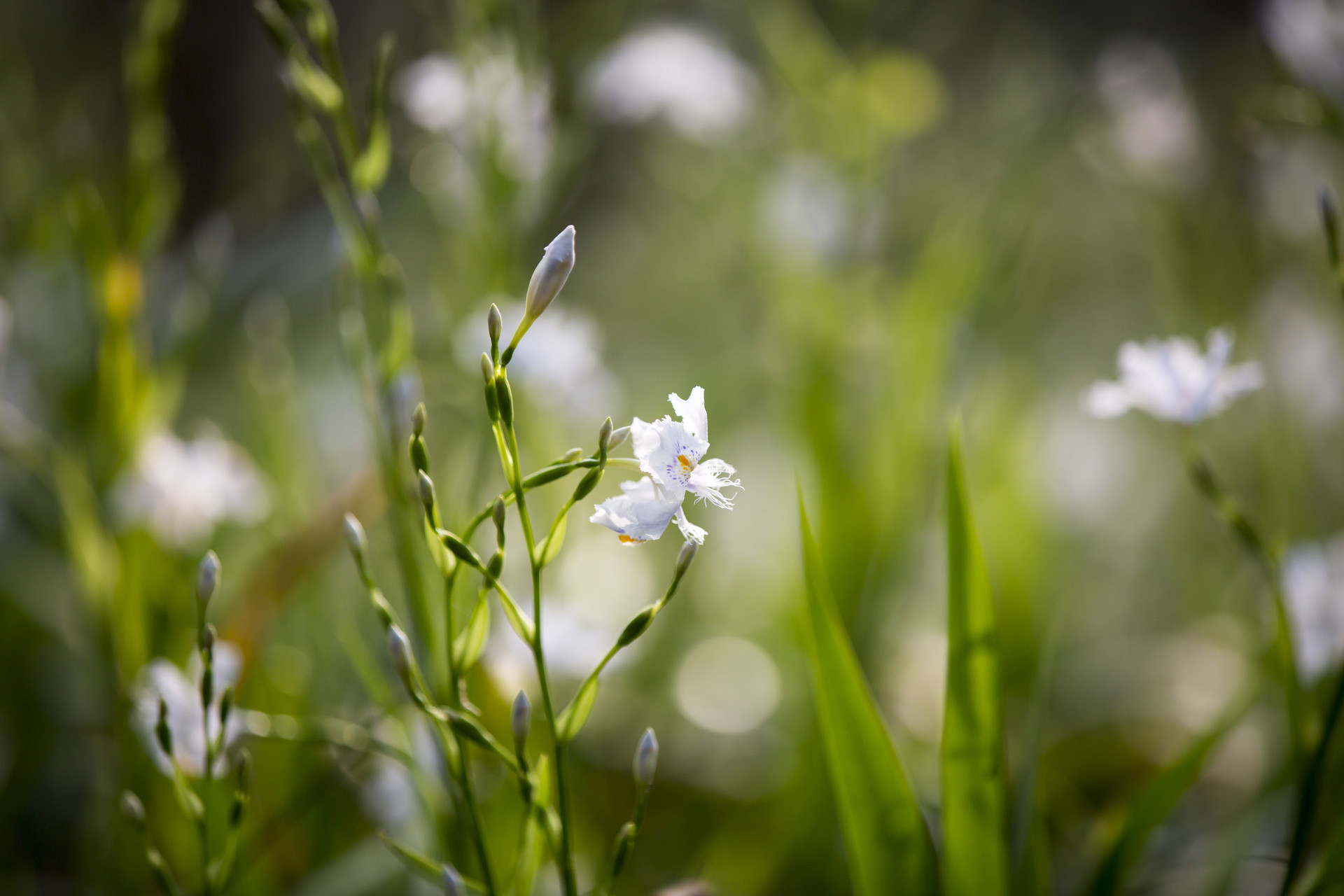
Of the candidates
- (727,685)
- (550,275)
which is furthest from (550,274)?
(727,685)

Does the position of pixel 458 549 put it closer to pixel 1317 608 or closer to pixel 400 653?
pixel 400 653

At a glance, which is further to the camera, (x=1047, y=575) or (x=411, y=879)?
(x=1047, y=575)

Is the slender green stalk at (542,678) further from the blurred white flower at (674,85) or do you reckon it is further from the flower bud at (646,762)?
the blurred white flower at (674,85)

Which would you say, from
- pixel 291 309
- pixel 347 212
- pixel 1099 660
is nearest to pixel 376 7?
pixel 291 309

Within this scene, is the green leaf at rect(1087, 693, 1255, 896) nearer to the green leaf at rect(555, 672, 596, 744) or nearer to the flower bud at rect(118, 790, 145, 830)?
the green leaf at rect(555, 672, 596, 744)

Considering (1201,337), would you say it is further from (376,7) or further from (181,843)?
(376,7)

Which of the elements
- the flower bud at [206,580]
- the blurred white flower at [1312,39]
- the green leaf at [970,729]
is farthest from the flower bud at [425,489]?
the blurred white flower at [1312,39]

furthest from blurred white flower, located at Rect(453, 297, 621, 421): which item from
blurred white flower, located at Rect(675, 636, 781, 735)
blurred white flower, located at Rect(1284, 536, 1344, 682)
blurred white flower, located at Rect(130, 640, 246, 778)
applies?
blurred white flower, located at Rect(1284, 536, 1344, 682)
